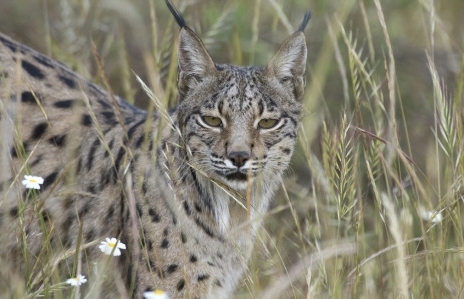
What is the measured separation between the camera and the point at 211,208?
468 cm

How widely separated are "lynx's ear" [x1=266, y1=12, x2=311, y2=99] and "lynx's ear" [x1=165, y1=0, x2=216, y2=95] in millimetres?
284

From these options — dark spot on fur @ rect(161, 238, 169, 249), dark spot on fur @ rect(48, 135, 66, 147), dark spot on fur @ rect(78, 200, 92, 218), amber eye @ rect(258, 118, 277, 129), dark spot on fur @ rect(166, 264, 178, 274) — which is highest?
amber eye @ rect(258, 118, 277, 129)

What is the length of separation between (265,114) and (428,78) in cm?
406

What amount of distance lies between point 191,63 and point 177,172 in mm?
525

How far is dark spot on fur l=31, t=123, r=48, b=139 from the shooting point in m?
5.16

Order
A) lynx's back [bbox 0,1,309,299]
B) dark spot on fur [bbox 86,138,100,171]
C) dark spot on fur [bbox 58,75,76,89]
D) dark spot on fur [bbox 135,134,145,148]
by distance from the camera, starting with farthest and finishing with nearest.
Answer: dark spot on fur [bbox 58,75,76,89] → dark spot on fur [bbox 86,138,100,171] → dark spot on fur [bbox 135,134,145,148] → lynx's back [bbox 0,1,309,299]

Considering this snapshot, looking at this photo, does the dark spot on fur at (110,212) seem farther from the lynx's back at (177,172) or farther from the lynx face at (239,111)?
the lynx face at (239,111)

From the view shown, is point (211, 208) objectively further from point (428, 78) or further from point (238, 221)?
point (428, 78)

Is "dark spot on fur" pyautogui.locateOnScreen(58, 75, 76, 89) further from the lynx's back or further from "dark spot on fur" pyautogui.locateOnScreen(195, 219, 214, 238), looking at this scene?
"dark spot on fur" pyautogui.locateOnScreen(195, 219, 214, 238)

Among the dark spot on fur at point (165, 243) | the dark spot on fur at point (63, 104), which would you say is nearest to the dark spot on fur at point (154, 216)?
the dark spot on fur at point (165, 243)

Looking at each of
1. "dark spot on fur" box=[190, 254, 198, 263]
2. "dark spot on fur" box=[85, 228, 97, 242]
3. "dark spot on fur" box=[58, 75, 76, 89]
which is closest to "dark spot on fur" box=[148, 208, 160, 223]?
"dark spot on fur" box=[190, 254, 198, 263]

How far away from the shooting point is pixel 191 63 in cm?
468

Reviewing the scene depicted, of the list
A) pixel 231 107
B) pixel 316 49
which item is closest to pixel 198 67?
pixel 231 107

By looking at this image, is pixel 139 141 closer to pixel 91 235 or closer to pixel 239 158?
pixel 91 235
